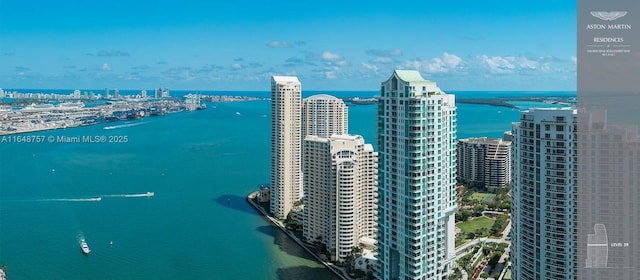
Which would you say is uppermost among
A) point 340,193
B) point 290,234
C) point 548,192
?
point 548,192

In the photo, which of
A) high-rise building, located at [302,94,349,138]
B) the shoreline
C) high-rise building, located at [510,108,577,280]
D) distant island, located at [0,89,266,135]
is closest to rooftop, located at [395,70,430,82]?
high-rise building, located at [510,108,577,280]

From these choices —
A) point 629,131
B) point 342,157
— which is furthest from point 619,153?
point 342,157

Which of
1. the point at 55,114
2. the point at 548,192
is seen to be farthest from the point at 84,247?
the point at 55,114

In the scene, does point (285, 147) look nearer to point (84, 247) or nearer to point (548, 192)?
point (84, 247)

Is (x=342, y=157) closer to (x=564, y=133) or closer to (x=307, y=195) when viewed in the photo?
(x=307, y=195)

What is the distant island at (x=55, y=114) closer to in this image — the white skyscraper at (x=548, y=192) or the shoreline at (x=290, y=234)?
the shoreline at (x=290, y=234)

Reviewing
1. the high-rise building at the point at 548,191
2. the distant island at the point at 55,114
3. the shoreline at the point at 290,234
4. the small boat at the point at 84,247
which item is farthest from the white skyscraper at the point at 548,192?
the distant island at the point at 55,114

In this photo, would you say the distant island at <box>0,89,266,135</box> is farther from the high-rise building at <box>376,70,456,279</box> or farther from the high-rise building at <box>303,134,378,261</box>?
the high-rise building at <box>376,70,456,279</box>
